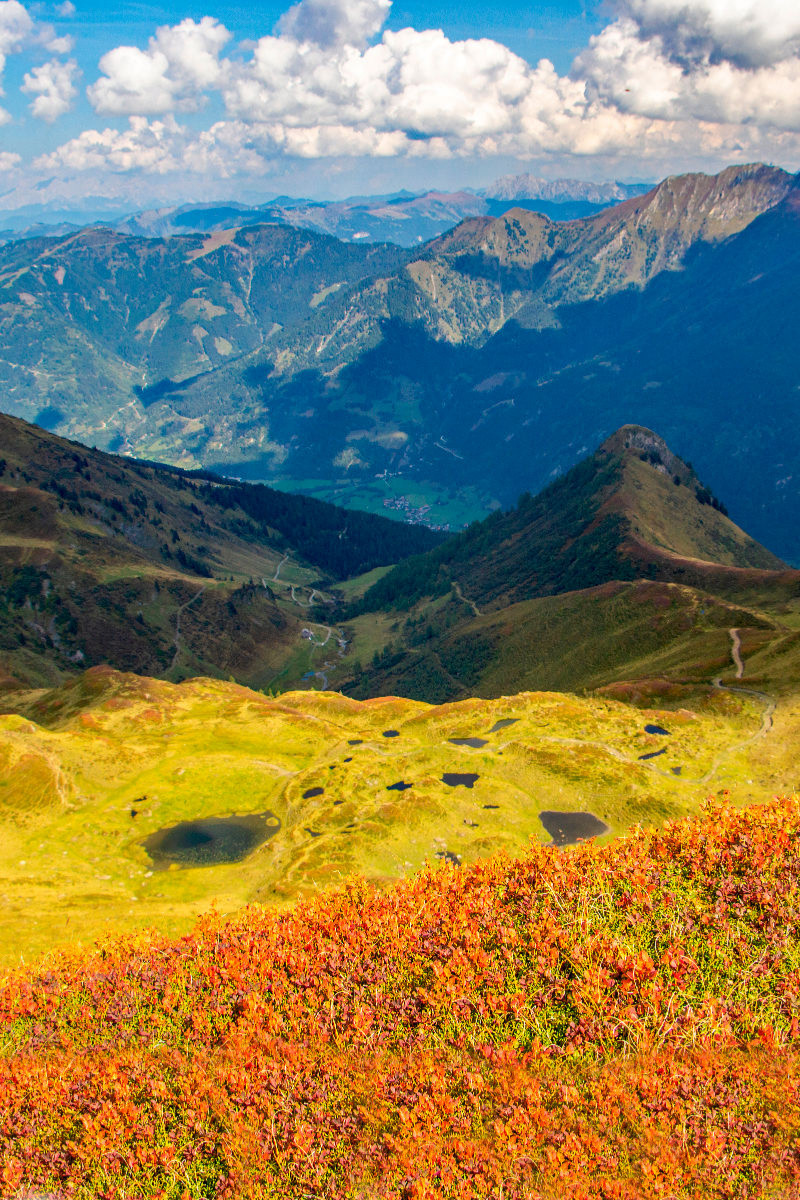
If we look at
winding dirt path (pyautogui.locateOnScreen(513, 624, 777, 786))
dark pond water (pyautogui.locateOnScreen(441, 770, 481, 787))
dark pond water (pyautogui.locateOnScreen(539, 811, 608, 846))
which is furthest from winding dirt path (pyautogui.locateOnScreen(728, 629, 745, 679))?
dark pond water (pyautogui.locateOnScreen(441, 770, 481, 787))

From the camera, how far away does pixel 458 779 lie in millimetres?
105062

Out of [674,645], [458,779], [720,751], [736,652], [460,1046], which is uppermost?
[460,1046]

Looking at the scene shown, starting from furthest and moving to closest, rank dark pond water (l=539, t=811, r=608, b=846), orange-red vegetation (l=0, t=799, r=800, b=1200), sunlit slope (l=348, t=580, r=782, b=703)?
sunlit slope (l=348, t=580, r=782, b=703)
dark pond water (l=539, t=811, r=608, b=846)
orange-red vegetation (l=0, t=799, r=800, b=1200)

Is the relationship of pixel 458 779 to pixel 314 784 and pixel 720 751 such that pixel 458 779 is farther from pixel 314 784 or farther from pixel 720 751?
pixel 720 751

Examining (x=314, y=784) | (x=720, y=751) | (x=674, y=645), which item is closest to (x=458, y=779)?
(x=314, y=784)

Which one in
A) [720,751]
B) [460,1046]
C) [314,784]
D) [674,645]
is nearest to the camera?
[460,1046]

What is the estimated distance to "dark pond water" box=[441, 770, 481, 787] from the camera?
10311cm

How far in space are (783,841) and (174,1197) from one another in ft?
137

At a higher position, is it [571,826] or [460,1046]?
[460,1046]

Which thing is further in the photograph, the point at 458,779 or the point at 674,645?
the point at 674,645

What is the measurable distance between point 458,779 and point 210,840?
38273 mm

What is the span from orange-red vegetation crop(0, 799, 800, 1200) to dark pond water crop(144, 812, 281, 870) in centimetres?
4377

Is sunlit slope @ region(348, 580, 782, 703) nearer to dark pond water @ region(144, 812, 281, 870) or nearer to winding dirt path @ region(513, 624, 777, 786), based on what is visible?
winding dirt path @ region(513, 624, 777, 786)

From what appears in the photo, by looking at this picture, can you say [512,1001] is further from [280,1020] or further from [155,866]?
[155,866]
